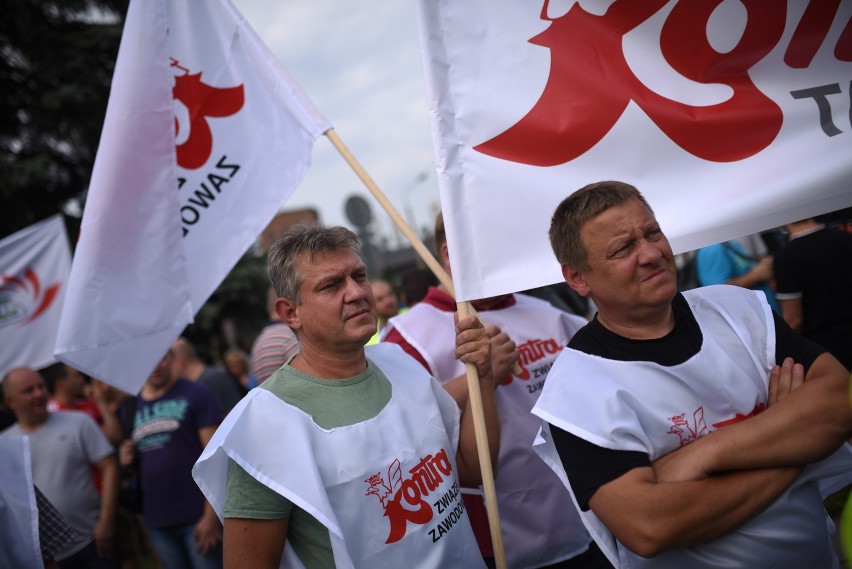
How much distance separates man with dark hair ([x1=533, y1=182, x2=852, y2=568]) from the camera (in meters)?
1.70

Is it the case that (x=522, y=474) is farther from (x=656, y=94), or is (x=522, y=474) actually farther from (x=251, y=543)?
(x=656, y=94)

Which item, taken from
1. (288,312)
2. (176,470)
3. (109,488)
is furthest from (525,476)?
(109,488)

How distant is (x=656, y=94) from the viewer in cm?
229

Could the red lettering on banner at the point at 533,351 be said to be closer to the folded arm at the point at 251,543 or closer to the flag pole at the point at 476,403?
the flag pole at the point at 476,403

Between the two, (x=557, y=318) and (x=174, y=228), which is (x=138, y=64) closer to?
(x=174, y=228)

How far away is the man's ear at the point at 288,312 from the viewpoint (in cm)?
229

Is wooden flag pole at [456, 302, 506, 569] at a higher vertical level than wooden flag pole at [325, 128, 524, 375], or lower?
lower

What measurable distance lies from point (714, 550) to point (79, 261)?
2632mm

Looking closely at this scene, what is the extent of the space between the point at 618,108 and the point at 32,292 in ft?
23.5

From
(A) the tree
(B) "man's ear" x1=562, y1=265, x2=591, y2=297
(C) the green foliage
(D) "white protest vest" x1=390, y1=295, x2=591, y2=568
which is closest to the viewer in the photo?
(B) "man's ear" x1=562, y1=265, x2=591, y2=297

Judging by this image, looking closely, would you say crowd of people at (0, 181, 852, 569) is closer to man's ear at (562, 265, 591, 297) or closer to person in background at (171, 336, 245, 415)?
man's ear at (562, 265, 591, 297)

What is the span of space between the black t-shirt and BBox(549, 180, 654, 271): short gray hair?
0.74 ft

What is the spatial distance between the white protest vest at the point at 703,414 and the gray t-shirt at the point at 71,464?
12.8 feet

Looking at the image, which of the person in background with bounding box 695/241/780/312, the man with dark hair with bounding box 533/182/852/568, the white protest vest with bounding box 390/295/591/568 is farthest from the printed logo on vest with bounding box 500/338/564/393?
the person in background with bounding box 695/241/780/312
